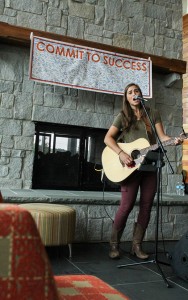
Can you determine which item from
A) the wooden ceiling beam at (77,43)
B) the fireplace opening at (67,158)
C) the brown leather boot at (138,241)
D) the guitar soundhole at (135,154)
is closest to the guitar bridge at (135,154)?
the guitar soundhole at (135,154)

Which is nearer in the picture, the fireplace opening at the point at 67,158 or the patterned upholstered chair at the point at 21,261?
the patterned upholstered chair at the point at 21,261

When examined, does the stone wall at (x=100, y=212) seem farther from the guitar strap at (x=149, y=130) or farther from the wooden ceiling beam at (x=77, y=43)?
the wooden ceiling beam at (x=77, y=43)

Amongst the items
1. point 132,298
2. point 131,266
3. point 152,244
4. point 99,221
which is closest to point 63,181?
point 99,221

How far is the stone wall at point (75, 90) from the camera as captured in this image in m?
3.04

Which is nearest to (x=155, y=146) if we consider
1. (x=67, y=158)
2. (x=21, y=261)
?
(x=67, y=158)

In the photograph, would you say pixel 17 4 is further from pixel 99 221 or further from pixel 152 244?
pixel 152 244

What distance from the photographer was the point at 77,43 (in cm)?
313

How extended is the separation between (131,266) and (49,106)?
1805mm

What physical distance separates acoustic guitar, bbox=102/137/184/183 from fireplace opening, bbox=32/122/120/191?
3.00 ft

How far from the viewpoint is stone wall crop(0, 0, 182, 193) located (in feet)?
9.99

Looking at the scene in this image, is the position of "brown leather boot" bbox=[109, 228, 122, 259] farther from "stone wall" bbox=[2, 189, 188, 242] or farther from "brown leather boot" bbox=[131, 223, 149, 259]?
"stone wall" bbox=[2, 189, 188, 242]

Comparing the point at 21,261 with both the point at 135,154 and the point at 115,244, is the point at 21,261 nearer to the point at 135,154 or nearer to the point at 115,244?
the point at 135,154

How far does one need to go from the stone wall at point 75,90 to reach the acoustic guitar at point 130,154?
1018 mm

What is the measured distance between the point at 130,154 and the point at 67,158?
46.8 inches
